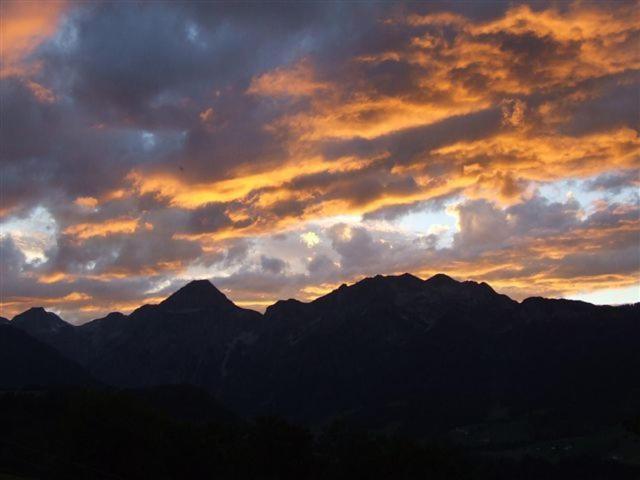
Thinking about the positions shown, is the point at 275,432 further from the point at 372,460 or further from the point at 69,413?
the point at 69,413

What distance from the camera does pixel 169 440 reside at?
166 metres

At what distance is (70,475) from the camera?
142875 millimetres

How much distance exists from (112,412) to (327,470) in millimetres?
45800

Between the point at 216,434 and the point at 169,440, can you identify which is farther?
the point at 216,434

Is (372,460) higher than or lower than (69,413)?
lower

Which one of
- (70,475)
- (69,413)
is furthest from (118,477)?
(69,413)

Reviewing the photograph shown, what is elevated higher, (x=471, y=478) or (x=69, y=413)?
(x=69, y=413)

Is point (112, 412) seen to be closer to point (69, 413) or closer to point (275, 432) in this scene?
point (69, 413)

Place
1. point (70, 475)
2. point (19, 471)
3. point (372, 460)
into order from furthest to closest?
point (19, 471)
point (372, 460)
point (70, 475)

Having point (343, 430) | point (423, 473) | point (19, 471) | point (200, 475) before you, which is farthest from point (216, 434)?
point (423, 473)

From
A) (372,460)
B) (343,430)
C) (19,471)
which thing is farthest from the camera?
(343,430)

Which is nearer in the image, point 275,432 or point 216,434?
point 275,432

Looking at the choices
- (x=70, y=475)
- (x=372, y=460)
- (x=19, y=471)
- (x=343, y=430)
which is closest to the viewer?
(x=70, y=475)

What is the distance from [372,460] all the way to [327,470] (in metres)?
11.5
